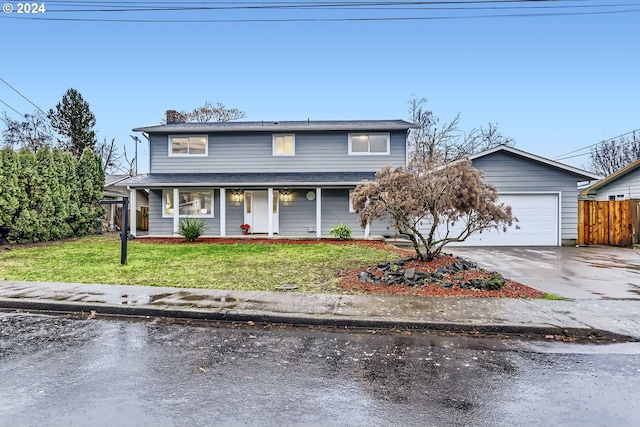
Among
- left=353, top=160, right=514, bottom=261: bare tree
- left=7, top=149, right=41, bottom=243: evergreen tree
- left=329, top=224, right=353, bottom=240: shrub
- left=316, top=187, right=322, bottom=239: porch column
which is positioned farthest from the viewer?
left=316, top=187, right=322, bottom=239: porch column

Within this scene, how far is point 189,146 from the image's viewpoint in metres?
18.8

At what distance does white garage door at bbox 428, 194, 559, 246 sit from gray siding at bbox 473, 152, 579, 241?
280mm

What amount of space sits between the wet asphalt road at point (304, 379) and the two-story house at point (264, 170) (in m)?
12.4

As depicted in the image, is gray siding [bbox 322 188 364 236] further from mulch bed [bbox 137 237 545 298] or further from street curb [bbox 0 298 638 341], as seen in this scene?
street curb [bbox 0 298 638 341]

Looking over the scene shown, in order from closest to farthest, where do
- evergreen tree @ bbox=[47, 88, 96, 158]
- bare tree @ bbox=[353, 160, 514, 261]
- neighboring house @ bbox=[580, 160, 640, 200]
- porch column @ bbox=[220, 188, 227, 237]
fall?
bare tree @ bbox=[353, 160, 514, 261]
porch column @ bbox=[220, 188, 227, 237]
neighboring house @ bbox=[580, 160, 640, 200]
evergreen tree @ bbox=[47, 88, 96, 158]

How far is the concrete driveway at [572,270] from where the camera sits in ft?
23.4

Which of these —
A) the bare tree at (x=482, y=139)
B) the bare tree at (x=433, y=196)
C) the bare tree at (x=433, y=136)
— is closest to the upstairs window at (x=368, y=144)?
the bare tree at (x=433, y=196)

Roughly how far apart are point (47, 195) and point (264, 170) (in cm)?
954

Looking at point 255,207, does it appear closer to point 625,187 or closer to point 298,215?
point 298,215

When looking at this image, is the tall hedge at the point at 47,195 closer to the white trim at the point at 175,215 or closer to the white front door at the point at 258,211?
the white trim at the point at 175,215

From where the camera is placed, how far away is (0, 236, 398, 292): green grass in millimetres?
7832

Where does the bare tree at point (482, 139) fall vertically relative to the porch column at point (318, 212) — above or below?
above

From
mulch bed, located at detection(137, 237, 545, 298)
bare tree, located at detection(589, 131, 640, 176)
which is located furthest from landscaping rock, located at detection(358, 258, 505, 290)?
bare tree, located at detection(589, 131, 640, 176)

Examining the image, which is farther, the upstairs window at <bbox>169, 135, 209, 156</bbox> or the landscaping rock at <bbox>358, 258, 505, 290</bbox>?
the upstairs window at <bbox>169, 135, 209, 156</bbox>
